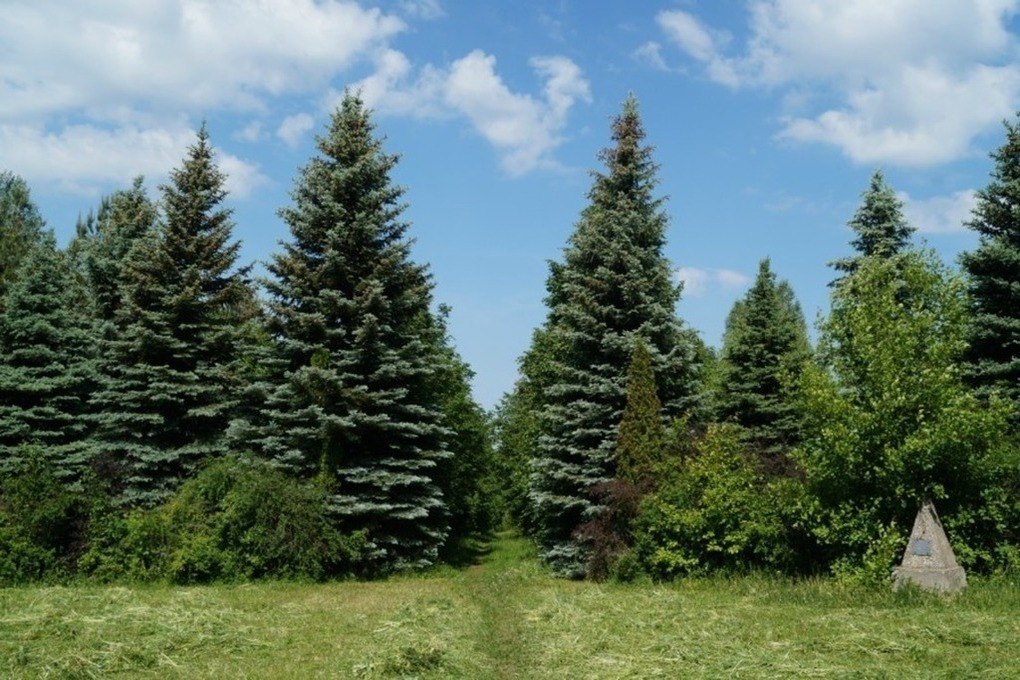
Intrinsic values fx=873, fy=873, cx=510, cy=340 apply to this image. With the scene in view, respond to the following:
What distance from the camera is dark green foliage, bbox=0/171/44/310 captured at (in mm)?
40844

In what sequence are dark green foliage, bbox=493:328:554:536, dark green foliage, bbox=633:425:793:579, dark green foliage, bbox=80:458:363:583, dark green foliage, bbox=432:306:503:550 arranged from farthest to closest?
dark green foliage, bbox=493:328:554:536 → dark green foliage, bbox=432:306:503:550 → dark green foliage, bbox=80:458:363:583 → dark green foliage, bbox=633:425:793:579

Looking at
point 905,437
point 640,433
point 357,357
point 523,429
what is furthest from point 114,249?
point 905,437

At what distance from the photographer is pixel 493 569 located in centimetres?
2625

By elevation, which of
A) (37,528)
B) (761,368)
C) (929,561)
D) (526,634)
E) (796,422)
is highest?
(761,368)

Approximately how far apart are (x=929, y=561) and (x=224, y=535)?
15.1 m

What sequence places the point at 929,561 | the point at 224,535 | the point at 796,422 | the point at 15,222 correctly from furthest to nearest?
the point at 15,222, the point at 796,422, the point at 224,535, the point at 929,561

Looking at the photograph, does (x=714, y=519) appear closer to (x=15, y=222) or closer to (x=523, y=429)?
(x=523, y=429)

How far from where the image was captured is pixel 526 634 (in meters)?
12.5

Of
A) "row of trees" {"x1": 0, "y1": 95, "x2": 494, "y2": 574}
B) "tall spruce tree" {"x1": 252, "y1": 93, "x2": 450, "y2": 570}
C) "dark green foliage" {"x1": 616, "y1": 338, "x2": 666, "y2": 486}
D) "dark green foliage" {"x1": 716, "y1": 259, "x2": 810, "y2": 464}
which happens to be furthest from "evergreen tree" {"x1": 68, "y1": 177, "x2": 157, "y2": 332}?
"dark green foliage" {"x1": 716, "y1": 259, "x2": 810, "y2": 464}

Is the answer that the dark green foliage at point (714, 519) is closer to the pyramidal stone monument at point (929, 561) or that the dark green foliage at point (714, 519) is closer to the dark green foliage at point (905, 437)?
the dark green foliage at point (905, 437)

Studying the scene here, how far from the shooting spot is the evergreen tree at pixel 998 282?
2297 centimetres

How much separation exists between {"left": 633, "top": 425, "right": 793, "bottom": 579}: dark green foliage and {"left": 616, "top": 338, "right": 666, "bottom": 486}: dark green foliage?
2.98 feet

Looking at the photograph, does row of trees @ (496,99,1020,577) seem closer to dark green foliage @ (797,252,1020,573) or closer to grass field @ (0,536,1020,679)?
dark green foliage @ (797,252,1020,573)

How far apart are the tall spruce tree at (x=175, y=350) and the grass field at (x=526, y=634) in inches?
308
